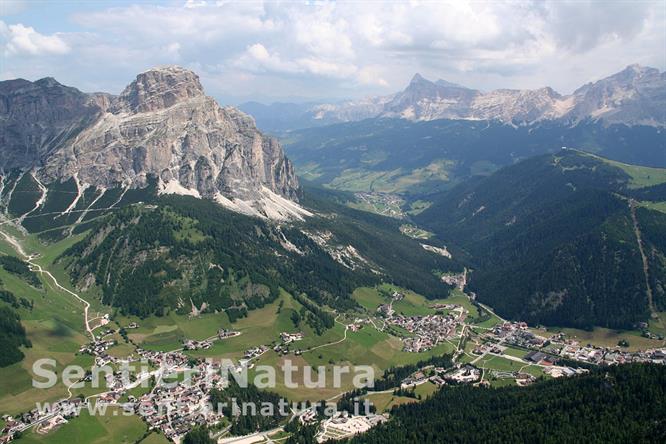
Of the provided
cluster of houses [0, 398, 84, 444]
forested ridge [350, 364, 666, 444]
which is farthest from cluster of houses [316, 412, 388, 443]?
cluster of houses [0, 398, 84, 444]

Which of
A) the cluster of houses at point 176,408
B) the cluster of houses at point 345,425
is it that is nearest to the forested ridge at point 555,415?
the cluster of houses at point 345,425

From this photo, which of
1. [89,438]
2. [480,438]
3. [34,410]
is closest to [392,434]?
[480,438]

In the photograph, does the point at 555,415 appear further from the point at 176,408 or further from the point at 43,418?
the point at 43,418

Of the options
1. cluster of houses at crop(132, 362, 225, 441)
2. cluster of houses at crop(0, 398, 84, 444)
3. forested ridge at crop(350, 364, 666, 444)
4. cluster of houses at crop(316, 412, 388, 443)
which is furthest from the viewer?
cluster of houses at crop(132, 362, 225, 441)

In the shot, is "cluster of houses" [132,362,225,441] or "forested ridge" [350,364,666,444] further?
"cluster of houses" [132,362,225,441]

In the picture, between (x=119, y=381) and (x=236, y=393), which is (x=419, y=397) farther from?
(x=119, y=381)

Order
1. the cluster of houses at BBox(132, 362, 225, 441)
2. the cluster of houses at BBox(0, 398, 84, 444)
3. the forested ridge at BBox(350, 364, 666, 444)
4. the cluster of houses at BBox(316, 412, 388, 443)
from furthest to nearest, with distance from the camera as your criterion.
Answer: the cluster of houses at BBox(132, 362, 225, 441) < the cluster of houses at BBox(316, 412, 388, 443) < the cluster of houses at BBox(0, 398, 84, 444) < the forested ridge at BBox(350, 364, 666, 444)

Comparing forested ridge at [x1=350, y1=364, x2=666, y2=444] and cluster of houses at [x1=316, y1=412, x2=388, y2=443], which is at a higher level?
forested ridge at [x1=350, y1=364, x2=666, y2=444]

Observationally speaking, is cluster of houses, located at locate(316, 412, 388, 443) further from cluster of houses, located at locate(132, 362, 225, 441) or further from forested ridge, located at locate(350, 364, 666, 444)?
cluster of houses, located at locate(132, 362, 225, 441)
